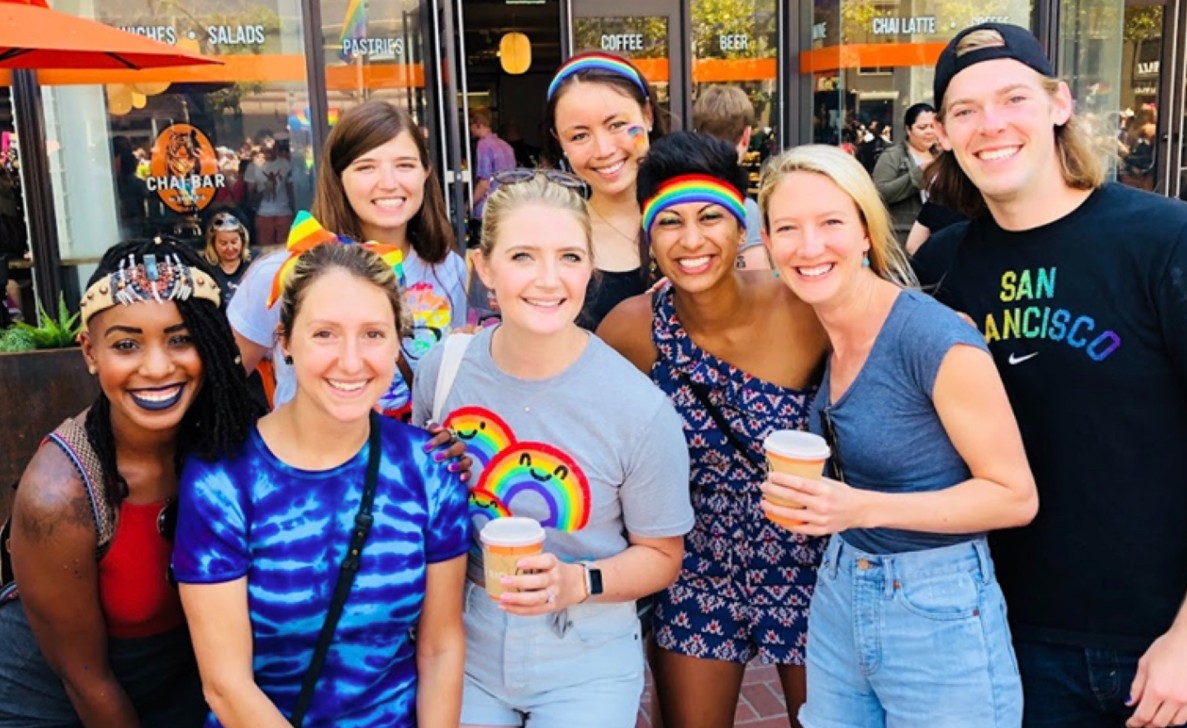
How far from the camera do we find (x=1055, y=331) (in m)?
2.23

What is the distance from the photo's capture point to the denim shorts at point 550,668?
2.43 metres

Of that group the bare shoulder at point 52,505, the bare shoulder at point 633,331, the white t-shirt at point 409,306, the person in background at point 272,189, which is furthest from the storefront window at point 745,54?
the bare shoulder at point 52,505

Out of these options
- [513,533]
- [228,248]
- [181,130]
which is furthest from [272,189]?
[513,533]

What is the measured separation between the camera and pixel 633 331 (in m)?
2.95

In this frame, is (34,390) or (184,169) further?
(184,169)

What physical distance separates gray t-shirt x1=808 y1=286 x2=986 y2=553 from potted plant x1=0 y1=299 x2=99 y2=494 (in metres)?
4.88

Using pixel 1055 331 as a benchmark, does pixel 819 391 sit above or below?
below

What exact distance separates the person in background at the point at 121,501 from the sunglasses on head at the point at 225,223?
564 centimetres

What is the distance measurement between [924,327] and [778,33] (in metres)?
8.58

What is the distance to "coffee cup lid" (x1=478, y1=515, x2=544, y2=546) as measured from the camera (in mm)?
2154

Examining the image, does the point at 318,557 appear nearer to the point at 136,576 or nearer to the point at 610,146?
the point at 136,576

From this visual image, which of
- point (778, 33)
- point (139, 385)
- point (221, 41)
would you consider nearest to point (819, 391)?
point (139, 385)

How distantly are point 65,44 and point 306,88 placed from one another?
3.67 m

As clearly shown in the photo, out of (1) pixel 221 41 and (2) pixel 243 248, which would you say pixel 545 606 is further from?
(1) pixel 221 41
